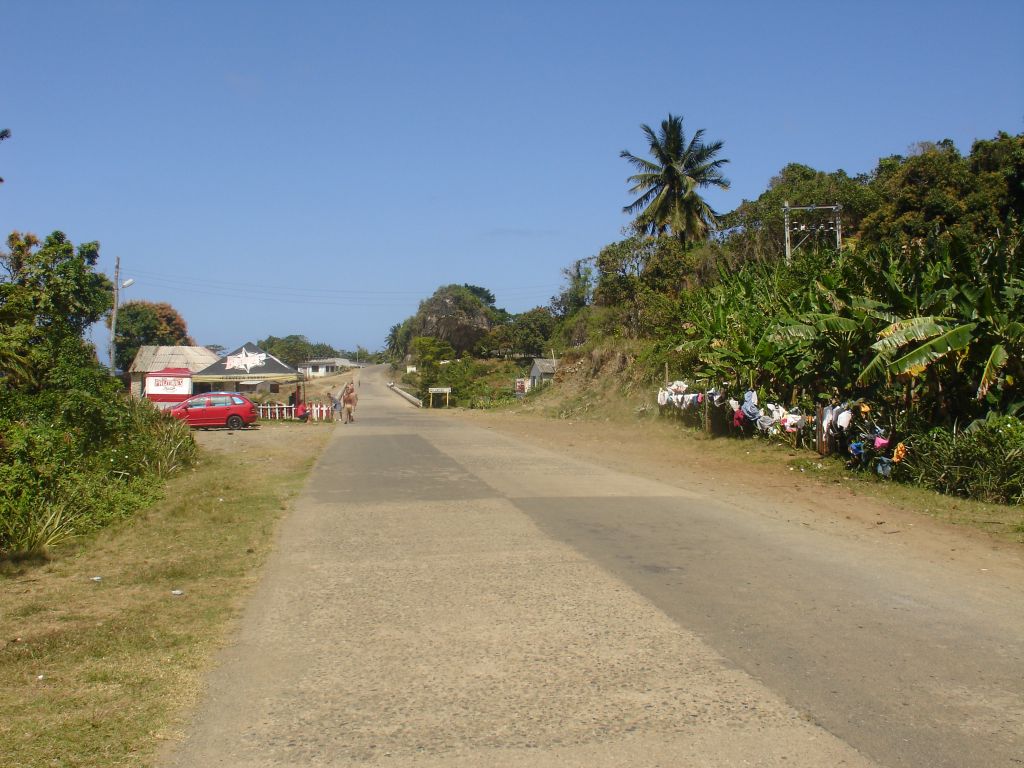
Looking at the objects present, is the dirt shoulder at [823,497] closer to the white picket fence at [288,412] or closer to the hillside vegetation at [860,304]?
the hillside vegetation at [860,304]

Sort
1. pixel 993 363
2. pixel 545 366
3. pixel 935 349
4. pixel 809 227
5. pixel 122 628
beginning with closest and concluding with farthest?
1. pixel 122 628
2. pixel 993 363
3. pixel 935 349
4. pixel 809 227
5. pixel 545 366

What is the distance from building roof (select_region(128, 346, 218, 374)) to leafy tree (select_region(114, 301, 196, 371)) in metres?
13.5

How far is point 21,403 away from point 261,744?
9964mm

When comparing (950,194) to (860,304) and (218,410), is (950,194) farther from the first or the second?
(218,410)

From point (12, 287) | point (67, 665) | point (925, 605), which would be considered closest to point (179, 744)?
point (67, 665)

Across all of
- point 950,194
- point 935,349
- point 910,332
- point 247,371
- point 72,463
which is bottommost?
point 72,463

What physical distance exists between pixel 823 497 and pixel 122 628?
409 inches

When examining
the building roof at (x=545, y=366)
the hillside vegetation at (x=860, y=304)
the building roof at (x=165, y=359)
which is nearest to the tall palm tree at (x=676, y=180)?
the hillside vegetation at (x=860, y=304)

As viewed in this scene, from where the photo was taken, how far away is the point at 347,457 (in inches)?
782

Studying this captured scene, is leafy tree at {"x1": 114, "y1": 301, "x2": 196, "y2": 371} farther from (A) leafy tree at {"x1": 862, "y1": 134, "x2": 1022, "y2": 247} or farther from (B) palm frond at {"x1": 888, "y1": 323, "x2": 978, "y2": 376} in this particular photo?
(B) palm frond at {"x1": 888, "y1": 323, "x2": 978, "y2": 376}

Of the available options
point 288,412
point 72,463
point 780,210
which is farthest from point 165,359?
point 72,463

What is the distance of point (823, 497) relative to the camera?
13180 mm

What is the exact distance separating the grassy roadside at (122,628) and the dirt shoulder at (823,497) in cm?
681

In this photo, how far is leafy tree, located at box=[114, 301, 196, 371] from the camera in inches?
3258
